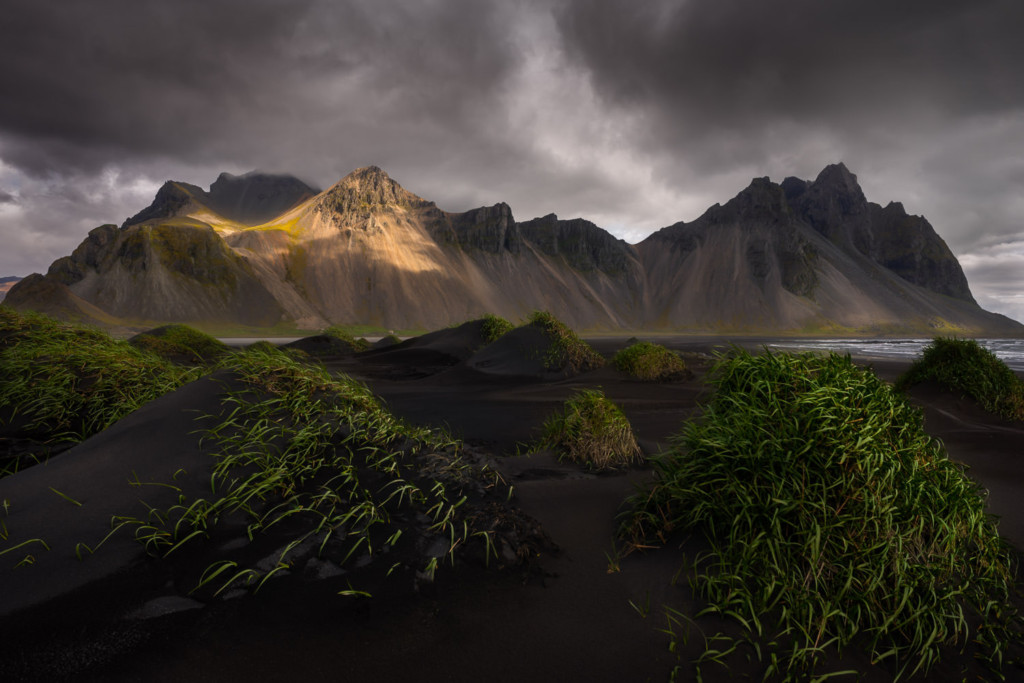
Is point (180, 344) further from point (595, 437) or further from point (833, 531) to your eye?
point (833, 531)

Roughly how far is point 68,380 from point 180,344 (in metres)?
14.8

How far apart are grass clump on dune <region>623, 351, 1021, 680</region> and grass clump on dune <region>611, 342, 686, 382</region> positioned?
32.6ft

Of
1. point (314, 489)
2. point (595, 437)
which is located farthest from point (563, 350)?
point (314, 489)

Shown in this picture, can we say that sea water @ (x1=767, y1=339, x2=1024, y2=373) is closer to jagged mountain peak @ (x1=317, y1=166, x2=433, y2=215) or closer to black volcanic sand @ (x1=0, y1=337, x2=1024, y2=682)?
black volcanic sand @ (x1=0, y1=337, x2=1024, y2=682)

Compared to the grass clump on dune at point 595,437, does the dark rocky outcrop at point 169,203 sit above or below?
above

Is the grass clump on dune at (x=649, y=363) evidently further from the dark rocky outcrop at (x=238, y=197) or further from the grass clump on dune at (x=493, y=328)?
the dark rocky outcrop at (x=238, y=197)

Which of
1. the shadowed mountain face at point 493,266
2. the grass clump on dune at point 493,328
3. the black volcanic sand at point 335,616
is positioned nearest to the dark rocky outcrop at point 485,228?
the shadowed mountain face at point 493,266

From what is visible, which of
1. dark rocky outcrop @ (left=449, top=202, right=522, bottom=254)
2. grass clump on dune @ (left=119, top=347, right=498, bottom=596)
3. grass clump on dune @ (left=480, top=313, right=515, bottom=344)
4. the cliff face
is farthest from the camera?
the cliff face

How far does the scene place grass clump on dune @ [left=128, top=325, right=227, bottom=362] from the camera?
51.3 feet

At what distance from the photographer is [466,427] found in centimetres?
814

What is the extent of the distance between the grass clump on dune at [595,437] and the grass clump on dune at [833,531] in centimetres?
156

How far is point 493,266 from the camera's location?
379ft

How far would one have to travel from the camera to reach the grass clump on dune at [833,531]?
229 centimetres

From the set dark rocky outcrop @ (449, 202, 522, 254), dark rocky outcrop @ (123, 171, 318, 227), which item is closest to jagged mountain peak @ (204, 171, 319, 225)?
dark rocky outcrop @ (123, 171, 318, 227)
